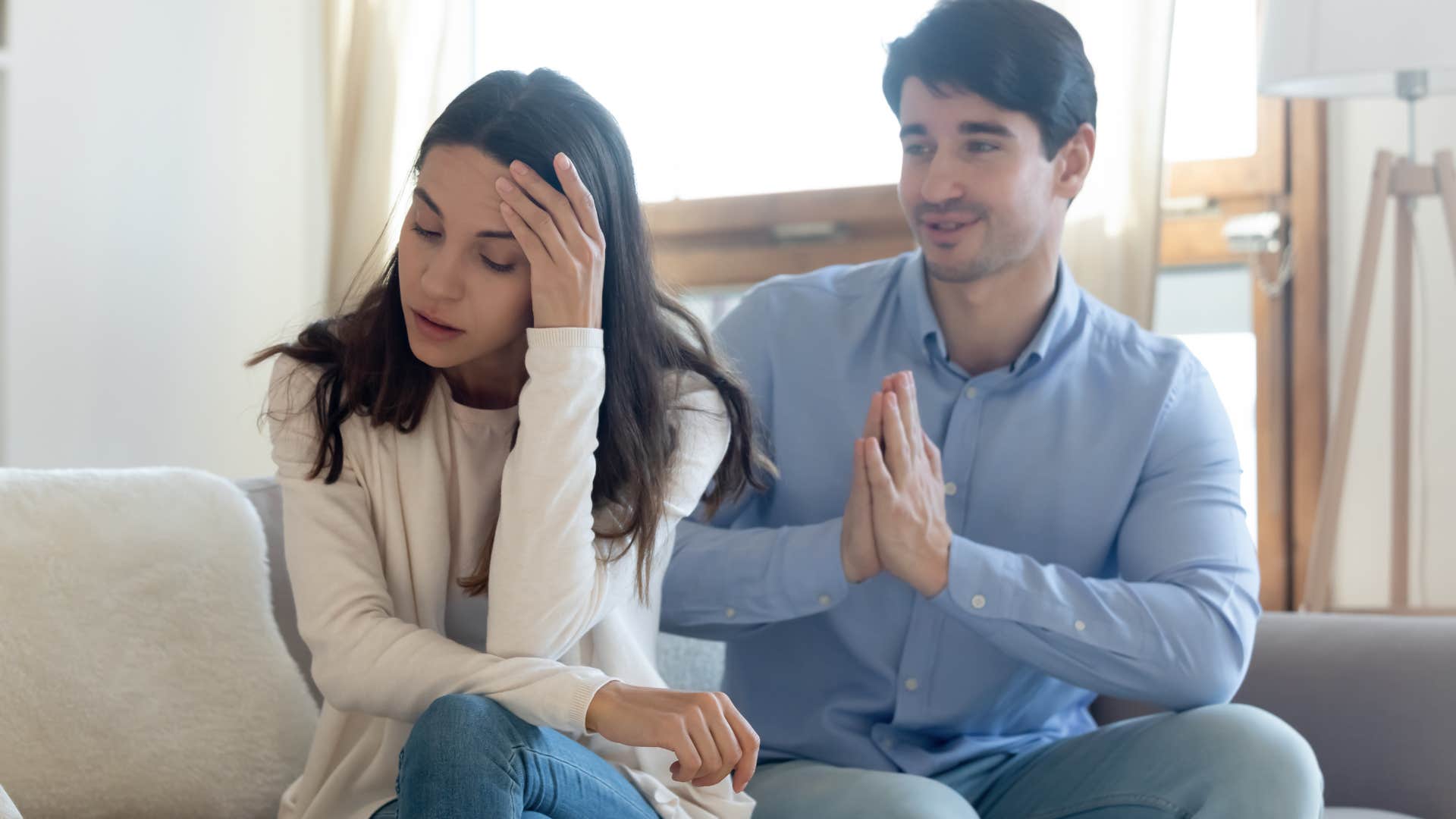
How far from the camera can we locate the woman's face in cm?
123

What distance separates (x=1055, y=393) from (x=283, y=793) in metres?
0.94

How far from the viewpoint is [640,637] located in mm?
1420

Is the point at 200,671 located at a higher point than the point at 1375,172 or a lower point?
lower

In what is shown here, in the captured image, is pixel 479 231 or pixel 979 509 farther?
pixel 979 509

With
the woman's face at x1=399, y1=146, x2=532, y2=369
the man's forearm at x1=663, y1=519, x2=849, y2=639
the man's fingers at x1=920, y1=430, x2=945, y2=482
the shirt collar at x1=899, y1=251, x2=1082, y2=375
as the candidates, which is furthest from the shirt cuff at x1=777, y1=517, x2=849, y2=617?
the woman's face at x1=399, y1=146, x2=532, y2=369

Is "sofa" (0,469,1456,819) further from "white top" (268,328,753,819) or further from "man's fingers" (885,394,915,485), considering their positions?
"man's fingers" (885,394,915,485)

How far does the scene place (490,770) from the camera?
40.8 inches

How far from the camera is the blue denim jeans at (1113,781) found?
4.10 feet

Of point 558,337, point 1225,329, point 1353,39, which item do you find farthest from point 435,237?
point 1225,329

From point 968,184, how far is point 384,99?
1753mm

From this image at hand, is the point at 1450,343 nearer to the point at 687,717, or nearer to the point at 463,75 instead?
the point at 687,717

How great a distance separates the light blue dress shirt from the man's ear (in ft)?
0.35

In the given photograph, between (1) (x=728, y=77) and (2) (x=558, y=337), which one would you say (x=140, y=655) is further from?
(1) (x=728, y=77)

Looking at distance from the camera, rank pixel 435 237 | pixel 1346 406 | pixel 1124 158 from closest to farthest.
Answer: pixel 435 237, pixel 1346 406, pixel 1124 158
